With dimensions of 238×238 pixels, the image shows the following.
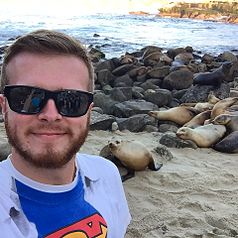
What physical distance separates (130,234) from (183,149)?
6.71ft

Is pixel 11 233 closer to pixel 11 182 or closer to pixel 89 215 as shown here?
pixel 11 182

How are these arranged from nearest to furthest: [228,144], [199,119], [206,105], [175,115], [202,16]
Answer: [228,144], [199,119], [175,115], [206,105], [202,16]

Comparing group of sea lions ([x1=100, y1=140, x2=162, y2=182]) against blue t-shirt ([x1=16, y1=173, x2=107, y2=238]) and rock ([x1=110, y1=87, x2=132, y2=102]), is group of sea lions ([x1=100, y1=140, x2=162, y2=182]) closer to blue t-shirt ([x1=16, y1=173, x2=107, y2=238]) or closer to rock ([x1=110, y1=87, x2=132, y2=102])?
blue t-shirt ([x1=16, y1=173, x2=107, y2=238])

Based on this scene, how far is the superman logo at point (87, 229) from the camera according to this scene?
149cm

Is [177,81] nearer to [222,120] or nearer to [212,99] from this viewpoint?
[212,99]

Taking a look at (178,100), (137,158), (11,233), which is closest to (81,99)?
(11,233)

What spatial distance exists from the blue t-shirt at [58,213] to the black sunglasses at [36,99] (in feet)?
0.87

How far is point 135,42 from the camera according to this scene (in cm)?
1969

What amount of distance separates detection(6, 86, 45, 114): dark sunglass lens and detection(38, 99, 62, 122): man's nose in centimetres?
2

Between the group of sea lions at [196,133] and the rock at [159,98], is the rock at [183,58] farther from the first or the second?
the rock at [159,98]

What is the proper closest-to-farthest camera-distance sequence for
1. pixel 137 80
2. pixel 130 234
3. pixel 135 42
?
pixel 130 234
pixel 137 80
pixel 135 42

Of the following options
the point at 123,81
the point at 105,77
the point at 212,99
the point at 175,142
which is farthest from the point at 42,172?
the point at 105,77

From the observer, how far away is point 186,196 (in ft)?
12.3

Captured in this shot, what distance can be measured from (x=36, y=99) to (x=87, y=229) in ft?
1.62
